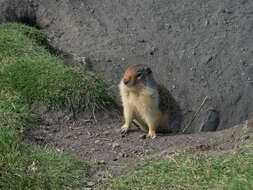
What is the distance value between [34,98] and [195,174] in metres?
2.66

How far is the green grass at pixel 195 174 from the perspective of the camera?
442cm

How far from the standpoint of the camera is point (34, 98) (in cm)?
660

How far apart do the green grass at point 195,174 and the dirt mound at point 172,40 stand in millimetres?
3509

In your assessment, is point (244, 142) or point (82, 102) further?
point (82, 102)

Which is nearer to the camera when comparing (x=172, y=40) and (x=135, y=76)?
(x=135, y=76)

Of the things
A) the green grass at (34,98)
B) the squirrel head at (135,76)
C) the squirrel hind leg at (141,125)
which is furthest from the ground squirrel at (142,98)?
the green grass at (34,98)

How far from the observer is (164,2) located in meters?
9.95

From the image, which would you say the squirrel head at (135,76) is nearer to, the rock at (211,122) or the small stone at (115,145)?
the small stone at (115,145)

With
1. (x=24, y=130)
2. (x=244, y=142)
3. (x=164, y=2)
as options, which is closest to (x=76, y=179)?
(x=24, y=130)

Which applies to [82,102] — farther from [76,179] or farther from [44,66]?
[76,179]

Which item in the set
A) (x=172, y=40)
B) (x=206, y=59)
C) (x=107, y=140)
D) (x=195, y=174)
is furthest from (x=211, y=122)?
(x=195, y=174)

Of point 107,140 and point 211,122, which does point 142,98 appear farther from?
point 211,122

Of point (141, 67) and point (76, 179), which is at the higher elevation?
point (141, 67)

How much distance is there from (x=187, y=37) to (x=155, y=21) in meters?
0.67
